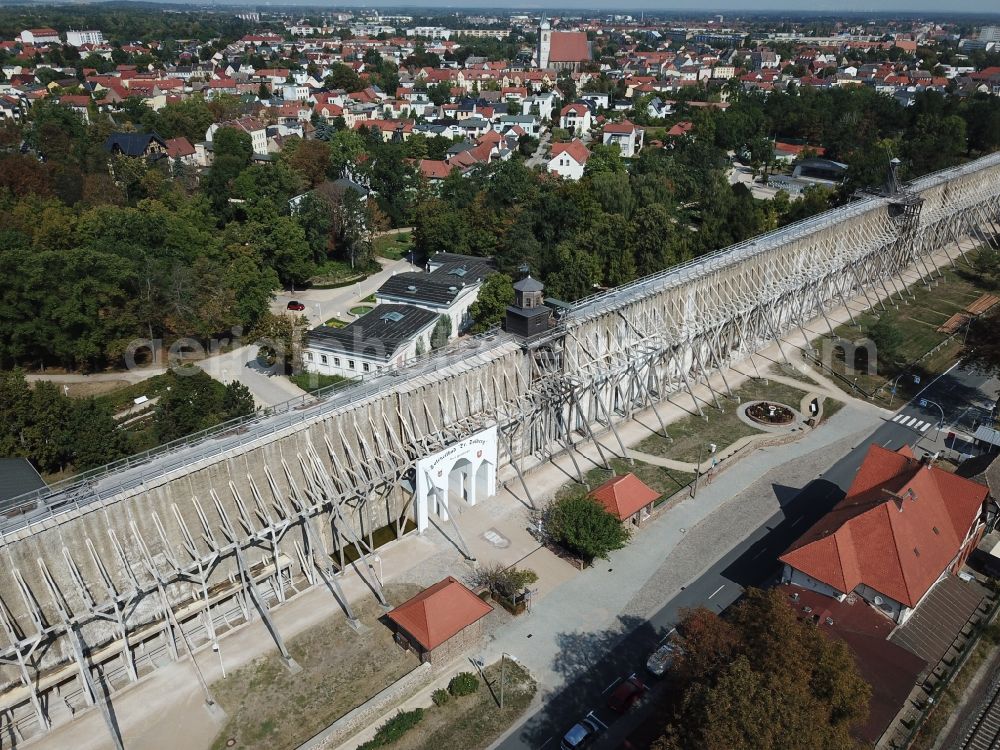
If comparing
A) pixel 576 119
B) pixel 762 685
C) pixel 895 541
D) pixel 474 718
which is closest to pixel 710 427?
pixel 895 541

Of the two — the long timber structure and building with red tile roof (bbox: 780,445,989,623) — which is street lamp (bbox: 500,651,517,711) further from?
building with red tile roof (bbox: 780,445,989,623)

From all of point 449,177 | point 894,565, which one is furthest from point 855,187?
point 894,565

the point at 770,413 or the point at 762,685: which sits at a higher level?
the point at 762,685

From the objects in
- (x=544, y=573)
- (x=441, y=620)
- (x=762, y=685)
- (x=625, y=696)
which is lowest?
(x=544, y=573)

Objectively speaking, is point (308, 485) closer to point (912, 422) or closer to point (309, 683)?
point (309, 683)

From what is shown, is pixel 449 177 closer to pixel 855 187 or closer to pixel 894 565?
pixel 855 187

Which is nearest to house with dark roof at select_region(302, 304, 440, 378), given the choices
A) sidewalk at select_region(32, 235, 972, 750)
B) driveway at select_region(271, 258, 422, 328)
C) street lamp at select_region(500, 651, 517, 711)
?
driveway at select_region(271, 258, 422, 328)
